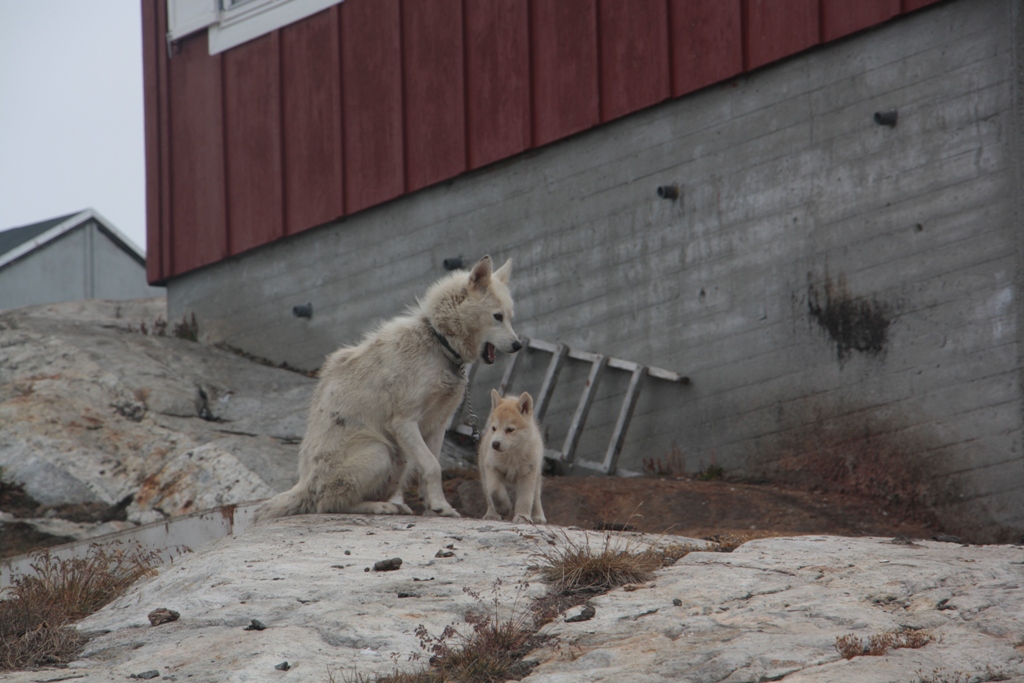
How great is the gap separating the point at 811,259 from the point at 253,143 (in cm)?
845

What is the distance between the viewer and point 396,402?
27.6ft

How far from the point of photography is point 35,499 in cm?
1174

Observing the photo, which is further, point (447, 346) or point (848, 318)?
point (848, 318)

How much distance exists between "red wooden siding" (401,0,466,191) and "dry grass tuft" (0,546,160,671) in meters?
7.29

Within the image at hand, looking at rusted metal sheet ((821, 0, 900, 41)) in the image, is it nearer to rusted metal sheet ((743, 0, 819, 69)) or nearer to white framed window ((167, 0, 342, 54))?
rusted metal sheet ((743, 0, 819, 69))

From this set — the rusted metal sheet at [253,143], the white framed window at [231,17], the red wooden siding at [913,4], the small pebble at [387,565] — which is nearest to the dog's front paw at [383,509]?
the small pebble at [387,565]

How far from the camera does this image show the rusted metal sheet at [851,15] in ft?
36.2

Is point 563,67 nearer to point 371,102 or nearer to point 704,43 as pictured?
point 704,43

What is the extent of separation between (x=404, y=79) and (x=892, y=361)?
24.2ft

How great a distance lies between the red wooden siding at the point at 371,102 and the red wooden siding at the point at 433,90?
0.49 feet

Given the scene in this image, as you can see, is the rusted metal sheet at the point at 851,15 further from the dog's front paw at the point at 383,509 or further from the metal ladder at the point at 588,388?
the dog's front paw at the point at 383,509

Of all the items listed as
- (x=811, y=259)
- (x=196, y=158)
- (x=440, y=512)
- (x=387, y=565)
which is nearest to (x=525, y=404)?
(x=440, y=512)

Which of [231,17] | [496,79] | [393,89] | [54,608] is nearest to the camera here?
[54,608]

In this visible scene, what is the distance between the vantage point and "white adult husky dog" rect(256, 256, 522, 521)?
8.27 meters
